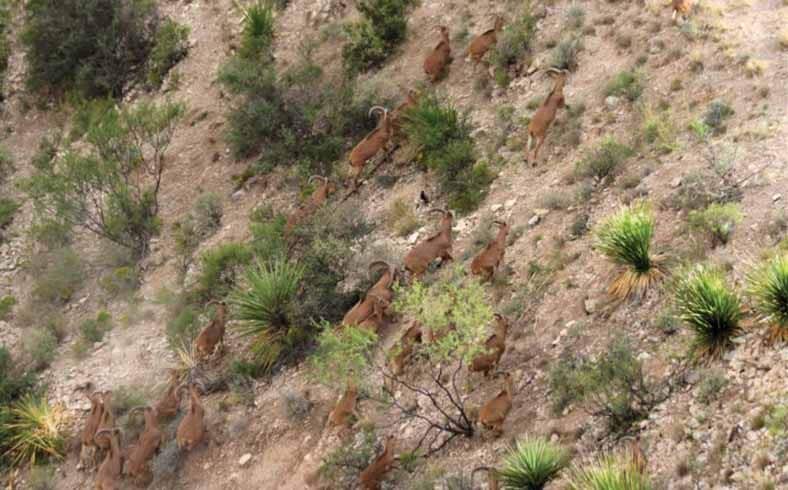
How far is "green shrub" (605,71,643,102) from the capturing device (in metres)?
17.5

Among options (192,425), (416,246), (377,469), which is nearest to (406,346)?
(377,469)

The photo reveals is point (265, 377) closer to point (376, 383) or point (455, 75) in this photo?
point (376, 383)

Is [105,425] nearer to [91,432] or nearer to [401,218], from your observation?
[91,432]

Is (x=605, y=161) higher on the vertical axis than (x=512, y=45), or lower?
lower

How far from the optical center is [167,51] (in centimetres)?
2494

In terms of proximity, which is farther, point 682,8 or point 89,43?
point 89,43

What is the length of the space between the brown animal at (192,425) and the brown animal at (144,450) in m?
0.34

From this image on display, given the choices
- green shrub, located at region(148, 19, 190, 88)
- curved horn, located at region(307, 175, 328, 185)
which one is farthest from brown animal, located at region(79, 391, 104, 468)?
green shrub, located at region(148, 19, 190, 88)

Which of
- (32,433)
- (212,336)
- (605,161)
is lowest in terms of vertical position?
(605,161)

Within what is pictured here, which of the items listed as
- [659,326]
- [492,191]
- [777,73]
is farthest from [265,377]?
[777,73]

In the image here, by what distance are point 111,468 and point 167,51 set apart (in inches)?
500

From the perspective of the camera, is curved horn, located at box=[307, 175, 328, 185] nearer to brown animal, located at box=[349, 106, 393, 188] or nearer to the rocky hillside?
the rocky hillside

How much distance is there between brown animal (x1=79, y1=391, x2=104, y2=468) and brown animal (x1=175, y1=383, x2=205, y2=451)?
1429mm

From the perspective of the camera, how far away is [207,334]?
1658 cm
